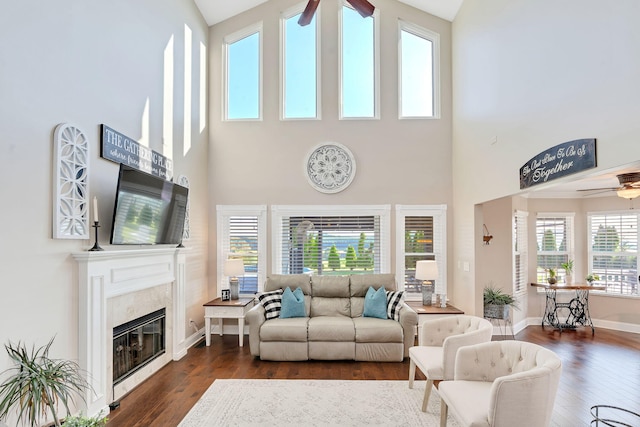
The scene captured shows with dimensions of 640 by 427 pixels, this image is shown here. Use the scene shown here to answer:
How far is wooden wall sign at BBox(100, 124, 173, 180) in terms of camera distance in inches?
135

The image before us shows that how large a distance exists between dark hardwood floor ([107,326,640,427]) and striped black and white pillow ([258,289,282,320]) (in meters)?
0.62

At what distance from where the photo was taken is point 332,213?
615 centimetres

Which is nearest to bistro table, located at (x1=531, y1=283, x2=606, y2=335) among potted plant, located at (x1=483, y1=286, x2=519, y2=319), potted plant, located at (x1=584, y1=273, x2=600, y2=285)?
potted plant, located at (x1=584, y1=273, x2=600, y2=285)

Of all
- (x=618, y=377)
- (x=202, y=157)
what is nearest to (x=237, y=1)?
(x=202, y=157)

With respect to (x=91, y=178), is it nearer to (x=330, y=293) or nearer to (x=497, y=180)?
(x=330, y=293)

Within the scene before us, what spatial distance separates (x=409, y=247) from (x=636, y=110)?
13.1 feet

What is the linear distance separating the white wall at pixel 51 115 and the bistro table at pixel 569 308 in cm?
680

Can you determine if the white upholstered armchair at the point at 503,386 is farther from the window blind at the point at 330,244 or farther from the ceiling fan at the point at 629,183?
the window blind at the point at 330,244

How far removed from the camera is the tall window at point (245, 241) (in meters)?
6.13

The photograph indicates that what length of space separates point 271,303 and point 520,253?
14.4 feet

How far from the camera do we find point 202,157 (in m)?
6.00

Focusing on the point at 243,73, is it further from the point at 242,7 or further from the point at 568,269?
the point at 568,269

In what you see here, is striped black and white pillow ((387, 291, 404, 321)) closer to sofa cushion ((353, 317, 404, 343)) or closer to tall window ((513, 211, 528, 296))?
sofa cushion ((353, 317, 404, 343))

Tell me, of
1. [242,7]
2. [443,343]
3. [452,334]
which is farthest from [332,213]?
[242,7]
